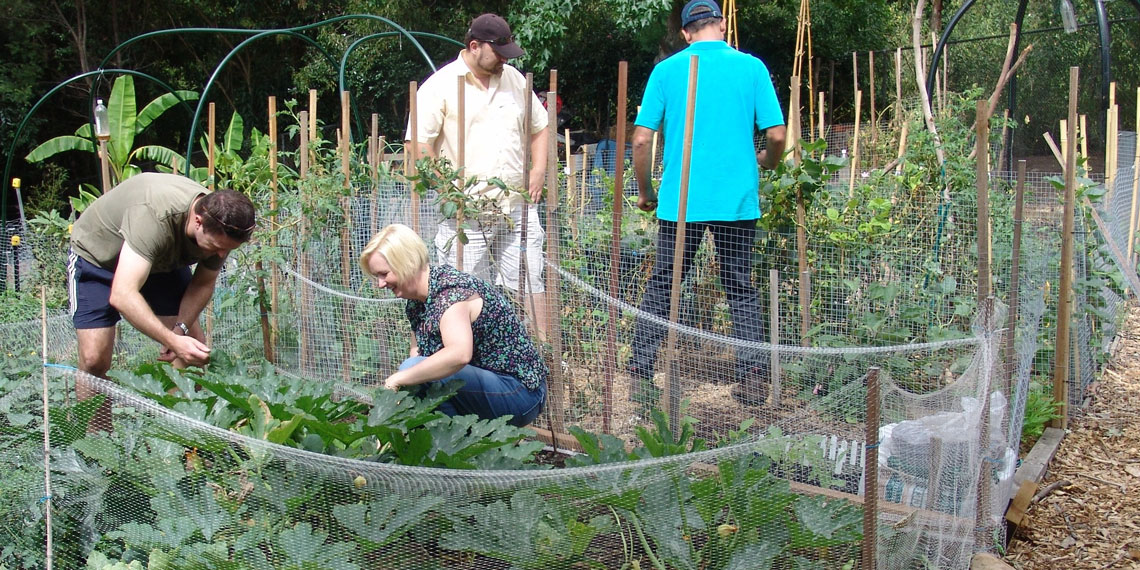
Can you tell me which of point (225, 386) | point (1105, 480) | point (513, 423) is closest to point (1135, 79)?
point (1105, 480)

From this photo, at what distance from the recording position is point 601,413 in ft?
12.1

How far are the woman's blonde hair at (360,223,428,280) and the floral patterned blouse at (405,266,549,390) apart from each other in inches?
4.5

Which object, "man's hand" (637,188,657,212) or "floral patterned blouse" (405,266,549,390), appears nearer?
"floral patterned blouse" (405,266,549,390)

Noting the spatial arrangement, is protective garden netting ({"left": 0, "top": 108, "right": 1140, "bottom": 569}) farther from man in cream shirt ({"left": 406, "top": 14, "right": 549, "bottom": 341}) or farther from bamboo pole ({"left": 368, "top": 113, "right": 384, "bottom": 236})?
man in cream shirt ({"left": 406, "top": 14, "right": 549, "bottom": 341})

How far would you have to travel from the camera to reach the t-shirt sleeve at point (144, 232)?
10.3 ft

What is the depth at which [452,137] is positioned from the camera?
420 cm

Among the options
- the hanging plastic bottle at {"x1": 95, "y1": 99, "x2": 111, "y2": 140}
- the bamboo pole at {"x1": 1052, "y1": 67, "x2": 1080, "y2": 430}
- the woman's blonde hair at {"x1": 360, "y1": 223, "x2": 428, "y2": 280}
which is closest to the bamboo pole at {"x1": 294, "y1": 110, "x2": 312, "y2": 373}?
the woman's blonde hair at {"x1": 360, "y1": 223, "x2": 428, "y2": 280}

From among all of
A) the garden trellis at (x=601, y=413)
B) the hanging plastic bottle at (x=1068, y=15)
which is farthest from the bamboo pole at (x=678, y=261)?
the hanging plastic bottle at (x=1068, y=15)

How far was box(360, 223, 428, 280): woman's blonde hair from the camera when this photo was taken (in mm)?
2934

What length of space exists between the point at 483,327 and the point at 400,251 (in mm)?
396

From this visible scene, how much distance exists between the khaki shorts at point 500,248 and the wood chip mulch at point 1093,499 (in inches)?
79.7

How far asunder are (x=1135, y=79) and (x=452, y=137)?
11.0 metres

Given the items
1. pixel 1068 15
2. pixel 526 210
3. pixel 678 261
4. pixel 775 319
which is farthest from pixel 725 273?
pixel 1068 15

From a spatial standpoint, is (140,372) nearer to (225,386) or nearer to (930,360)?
(225,386)
